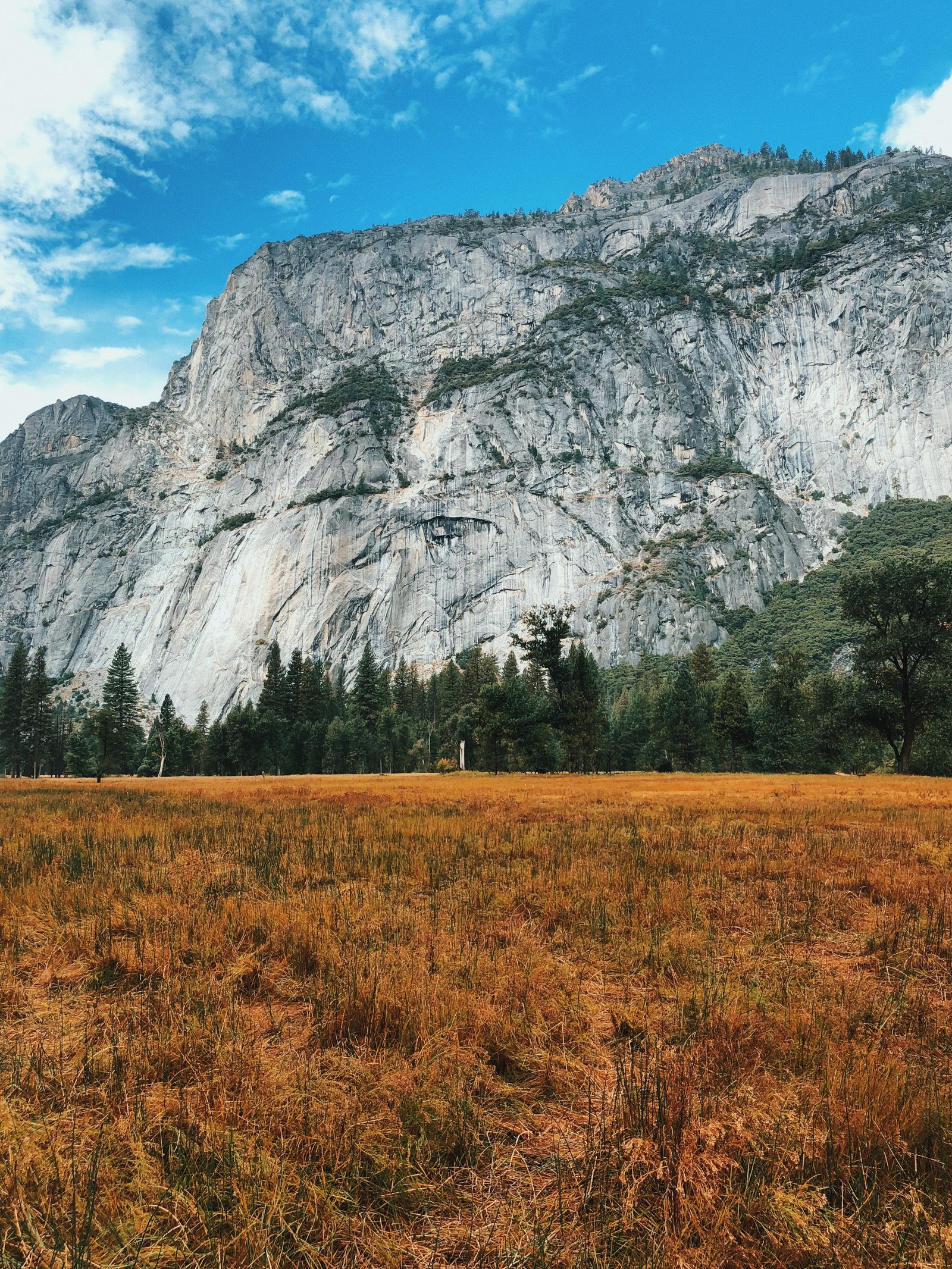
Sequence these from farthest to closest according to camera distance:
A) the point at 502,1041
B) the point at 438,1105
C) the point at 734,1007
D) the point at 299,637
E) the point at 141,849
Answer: the point at 299,637 → the point at 141,849 → the point at 734,1007 → the point at 502,1041 → the point at 438,1105

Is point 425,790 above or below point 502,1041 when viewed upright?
below

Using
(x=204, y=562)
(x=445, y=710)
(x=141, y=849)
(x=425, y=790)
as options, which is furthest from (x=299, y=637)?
(x=141, y=849)

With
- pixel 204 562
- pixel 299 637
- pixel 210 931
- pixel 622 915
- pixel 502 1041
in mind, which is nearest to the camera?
pixel 502 1041

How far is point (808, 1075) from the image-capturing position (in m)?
2.96

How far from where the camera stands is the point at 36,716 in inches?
3076

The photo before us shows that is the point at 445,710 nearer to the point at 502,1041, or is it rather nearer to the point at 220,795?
the point at 220,795

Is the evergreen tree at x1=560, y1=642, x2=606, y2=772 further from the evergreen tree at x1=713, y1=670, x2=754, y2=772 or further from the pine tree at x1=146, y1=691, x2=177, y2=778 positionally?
the pine tree at x1=146, y1=691, x2=177, y2=778

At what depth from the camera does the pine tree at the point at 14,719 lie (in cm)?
7819

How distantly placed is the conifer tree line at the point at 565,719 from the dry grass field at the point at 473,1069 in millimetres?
34886

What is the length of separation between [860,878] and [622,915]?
11.8 feet

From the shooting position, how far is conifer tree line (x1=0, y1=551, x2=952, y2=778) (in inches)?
1401

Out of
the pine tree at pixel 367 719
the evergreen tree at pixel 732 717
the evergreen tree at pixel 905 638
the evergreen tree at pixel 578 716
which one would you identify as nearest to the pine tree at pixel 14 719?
the pine tree at pixel 367 719

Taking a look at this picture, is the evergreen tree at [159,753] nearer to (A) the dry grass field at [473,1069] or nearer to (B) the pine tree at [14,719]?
(B) the pine tree at [14,719]

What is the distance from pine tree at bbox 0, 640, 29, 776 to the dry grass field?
90.2 metres
